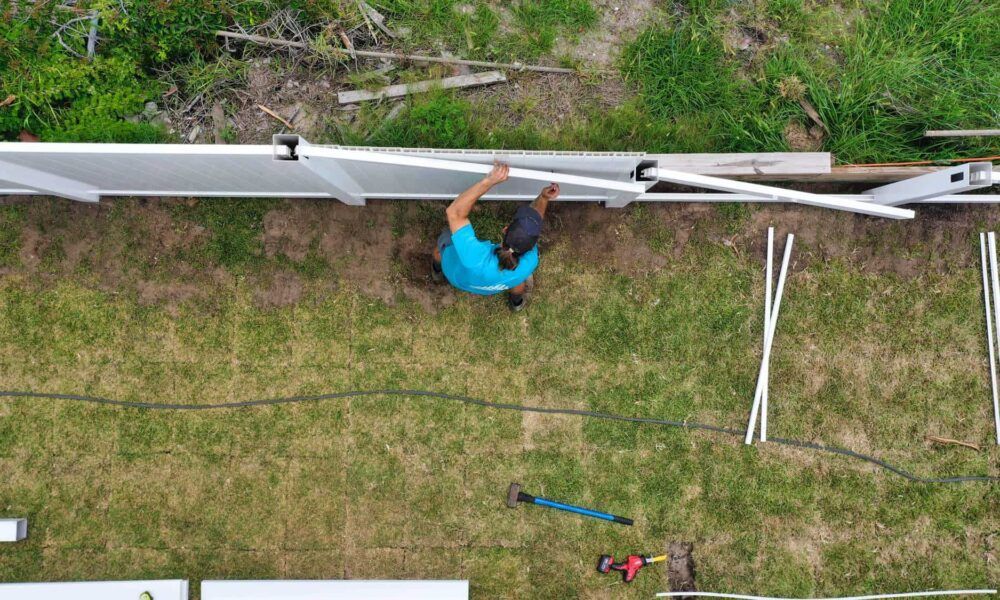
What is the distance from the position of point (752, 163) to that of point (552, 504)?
10.8 ft

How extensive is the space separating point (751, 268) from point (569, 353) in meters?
1.78

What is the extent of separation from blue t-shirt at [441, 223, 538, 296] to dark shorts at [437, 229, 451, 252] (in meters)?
0.21

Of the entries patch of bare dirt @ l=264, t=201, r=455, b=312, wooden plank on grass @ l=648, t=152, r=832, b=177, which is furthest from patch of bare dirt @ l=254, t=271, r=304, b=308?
wooden plank on grass @ l=648, t=152, r=832, b=177

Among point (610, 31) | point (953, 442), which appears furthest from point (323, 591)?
point (953, 442)

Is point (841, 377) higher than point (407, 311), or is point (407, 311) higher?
point (407, 311)

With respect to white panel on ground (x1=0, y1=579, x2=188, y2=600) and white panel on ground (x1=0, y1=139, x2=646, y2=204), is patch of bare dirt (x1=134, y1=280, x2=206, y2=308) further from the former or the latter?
white panel on ground (x1=0, y1=579, x2=188, y2=600)

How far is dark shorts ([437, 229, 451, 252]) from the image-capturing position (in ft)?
14.1

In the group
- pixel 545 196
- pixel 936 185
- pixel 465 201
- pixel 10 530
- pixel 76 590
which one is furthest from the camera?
pixel 10 530

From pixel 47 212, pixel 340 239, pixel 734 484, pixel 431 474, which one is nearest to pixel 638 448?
pixel 734 484

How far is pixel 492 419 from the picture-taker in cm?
477

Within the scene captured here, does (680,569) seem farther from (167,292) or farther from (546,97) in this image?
(167,292)

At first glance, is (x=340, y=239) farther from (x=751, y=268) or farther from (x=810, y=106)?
(x=810, y=106)

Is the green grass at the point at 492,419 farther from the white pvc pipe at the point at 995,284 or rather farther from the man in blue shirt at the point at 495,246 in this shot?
the man in blue shirt at the point at 495,246

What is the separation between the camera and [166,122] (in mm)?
4699
